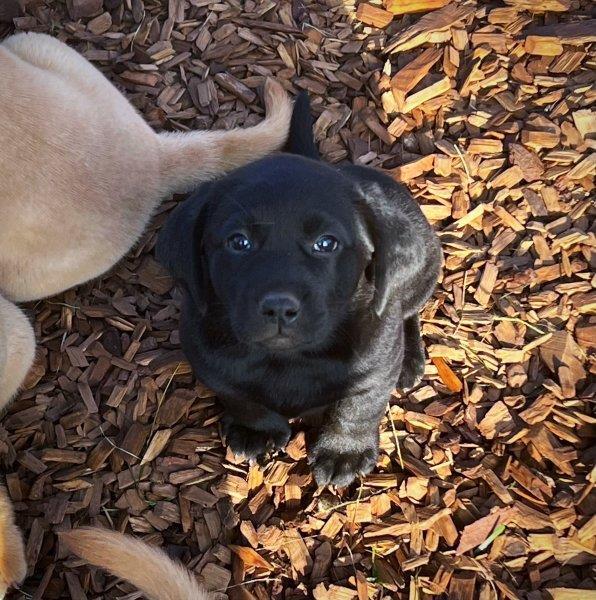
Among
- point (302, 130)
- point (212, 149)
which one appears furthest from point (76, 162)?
point (302, 130)

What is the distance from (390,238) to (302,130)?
3.18 feet

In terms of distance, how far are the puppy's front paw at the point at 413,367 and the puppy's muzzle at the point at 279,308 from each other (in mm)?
1067

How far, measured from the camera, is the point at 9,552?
9.53 ft

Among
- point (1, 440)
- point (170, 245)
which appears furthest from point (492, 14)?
point (1, 440)

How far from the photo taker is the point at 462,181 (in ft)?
12.2

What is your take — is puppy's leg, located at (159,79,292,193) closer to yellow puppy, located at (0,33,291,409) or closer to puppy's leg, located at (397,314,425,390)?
yellow puppy, located at (0,33,291,409)

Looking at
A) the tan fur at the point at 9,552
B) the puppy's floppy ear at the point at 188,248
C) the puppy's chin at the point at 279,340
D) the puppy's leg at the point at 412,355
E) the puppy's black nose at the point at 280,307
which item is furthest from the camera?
the puppy's leg at the point at 412,355

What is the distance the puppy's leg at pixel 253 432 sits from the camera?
3.12m

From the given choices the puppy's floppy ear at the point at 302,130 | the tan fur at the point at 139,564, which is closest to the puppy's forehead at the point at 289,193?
the puppy's floppy ear at the point at 302,130

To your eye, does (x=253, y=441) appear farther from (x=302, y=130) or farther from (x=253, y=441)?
(x=302, y=130)

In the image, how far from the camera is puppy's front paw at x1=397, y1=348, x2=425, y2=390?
3.35 metres

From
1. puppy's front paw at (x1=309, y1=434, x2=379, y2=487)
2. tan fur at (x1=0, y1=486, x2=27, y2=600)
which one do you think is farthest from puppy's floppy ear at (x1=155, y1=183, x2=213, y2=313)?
tan fur at (x1=0, y1=486, x2=27, y2=600)

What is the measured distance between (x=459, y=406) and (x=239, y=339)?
126 centimetres

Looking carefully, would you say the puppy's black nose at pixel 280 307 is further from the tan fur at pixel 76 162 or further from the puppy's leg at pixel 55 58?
the puppy's leg at pixel 55 58
